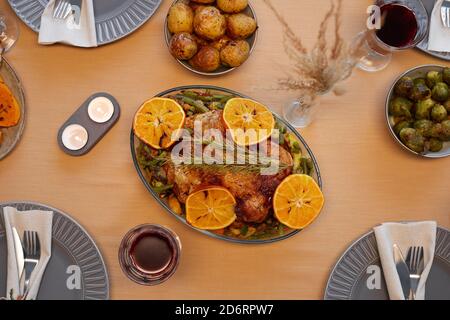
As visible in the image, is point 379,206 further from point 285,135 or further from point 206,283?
point 206,283

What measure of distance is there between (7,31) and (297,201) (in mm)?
831

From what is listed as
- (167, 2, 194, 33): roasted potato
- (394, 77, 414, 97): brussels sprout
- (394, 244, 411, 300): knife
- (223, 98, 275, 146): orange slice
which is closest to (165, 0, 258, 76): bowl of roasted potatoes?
(167, 2, 194, 33): roasted potato

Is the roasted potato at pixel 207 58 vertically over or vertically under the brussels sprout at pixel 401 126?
over

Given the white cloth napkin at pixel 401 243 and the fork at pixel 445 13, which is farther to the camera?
the fork at pixel 445 13

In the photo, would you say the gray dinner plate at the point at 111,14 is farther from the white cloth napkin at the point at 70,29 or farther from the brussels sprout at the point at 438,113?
the brussels sprout at the point at 438,113

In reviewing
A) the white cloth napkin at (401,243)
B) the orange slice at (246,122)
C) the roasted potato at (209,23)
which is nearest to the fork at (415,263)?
the white cloth napkin at (401,243)

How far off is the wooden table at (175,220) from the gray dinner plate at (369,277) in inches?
1.3

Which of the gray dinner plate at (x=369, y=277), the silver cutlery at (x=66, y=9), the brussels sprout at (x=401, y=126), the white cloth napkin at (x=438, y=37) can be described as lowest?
the gray dinner plate at (x=369, y=277)

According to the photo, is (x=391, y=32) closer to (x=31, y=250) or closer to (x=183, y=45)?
(x=183, y=45)

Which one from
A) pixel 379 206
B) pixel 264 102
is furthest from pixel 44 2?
pixel 379 206

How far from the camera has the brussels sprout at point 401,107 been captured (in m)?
1.11

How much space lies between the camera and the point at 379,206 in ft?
3.72

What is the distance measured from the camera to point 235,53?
3.59ft
